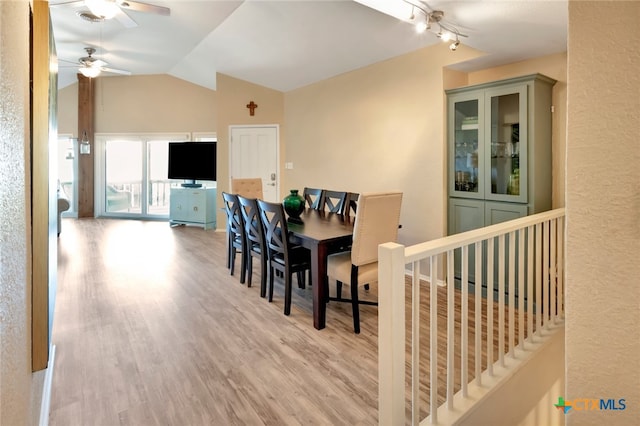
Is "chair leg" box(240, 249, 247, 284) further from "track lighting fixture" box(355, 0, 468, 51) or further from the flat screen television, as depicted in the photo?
the flat screen television

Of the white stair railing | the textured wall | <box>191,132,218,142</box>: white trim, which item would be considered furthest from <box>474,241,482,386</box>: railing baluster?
<box>191,132,218,142</box>: white trim

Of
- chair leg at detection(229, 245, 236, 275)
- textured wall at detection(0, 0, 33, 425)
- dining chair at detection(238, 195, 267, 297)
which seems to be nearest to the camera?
textured wall at detection(0, 0, 33, 425)

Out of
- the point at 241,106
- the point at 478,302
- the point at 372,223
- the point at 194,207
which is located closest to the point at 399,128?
the point at 372,223

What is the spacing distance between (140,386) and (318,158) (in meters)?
4.18

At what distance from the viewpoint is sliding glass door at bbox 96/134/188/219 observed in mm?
8633

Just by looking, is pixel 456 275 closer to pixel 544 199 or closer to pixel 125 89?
pixel 544 199

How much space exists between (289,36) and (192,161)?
13.2 ft

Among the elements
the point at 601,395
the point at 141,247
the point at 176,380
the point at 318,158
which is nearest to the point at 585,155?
the point at 601,395

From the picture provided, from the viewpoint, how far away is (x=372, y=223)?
9.32 feet

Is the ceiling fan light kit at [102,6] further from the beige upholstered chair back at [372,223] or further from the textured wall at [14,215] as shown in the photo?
the beige upholstered chair back at [372,223]

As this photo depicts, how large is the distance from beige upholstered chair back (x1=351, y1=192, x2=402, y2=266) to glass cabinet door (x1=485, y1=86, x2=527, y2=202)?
123 centimetres

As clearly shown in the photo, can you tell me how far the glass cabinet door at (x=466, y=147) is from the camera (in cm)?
376

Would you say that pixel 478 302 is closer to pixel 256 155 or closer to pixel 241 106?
pixel 256 155

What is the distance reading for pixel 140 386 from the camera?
2.22 m
